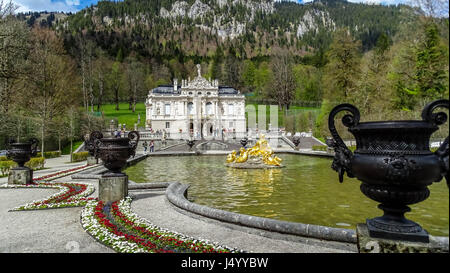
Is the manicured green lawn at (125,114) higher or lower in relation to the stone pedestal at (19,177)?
higher

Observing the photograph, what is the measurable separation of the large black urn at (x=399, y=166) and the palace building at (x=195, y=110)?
50971 millimetres

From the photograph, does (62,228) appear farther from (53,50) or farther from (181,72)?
(181,72)

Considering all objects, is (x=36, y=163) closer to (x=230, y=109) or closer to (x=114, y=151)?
(x=114, y=151)

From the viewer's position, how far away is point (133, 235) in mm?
4910

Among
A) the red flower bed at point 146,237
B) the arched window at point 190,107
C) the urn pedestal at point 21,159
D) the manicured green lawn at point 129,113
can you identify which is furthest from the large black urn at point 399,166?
the arched window at point 190,107

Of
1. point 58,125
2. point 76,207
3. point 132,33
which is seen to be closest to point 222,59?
point 132,33

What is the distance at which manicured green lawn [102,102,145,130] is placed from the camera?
5822cm

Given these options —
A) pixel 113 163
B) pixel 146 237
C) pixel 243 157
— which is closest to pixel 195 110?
pixel 243 157

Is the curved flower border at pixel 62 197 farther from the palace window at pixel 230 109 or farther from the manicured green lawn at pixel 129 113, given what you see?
the palace window at pixel 230 109

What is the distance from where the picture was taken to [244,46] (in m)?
126

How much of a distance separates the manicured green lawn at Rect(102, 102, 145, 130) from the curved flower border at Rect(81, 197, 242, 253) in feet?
167

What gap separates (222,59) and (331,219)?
91.8 metres

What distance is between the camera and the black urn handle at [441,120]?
255 centimetres

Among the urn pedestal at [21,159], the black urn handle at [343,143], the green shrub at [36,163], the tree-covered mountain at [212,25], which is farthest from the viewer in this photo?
the tree-covered mountain at [212,25]
